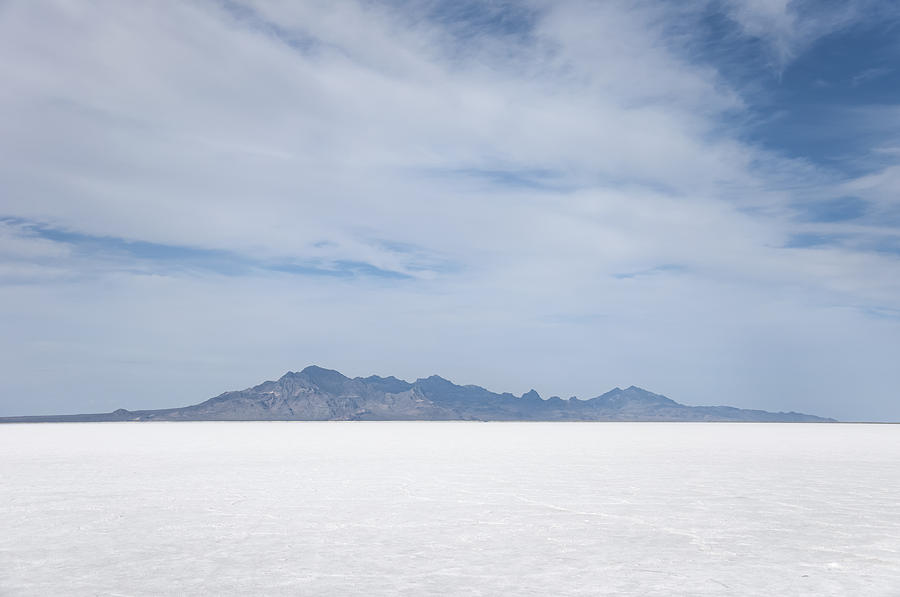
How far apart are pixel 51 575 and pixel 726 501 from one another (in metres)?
14.0

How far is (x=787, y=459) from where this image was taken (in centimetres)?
3466

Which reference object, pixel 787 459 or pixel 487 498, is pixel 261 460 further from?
pixel 787 459

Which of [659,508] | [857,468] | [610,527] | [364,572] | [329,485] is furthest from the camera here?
[857,468]

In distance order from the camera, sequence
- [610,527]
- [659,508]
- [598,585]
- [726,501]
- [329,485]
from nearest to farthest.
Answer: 1. [598,585]
2. [610,527]
3. [659,508]
4. [726,501]
5. [329,485]

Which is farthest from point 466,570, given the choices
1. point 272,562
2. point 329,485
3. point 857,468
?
point 857,468

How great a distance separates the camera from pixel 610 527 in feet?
45.5

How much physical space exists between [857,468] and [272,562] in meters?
25.3

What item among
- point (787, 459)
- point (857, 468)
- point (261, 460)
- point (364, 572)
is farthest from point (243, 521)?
point (787, 459)

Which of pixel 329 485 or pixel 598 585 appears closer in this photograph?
pixel 598 585

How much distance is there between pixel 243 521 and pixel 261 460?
19042mm

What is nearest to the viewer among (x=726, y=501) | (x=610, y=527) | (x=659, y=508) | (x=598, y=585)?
(x=598, y=585)

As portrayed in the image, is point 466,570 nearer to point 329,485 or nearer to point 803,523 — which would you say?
point 803,523

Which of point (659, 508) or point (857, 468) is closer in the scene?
point (659, 508)

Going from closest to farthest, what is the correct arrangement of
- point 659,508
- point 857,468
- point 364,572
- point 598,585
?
point 598,585 → point 364,572 → point 659,508 → point 857,468
